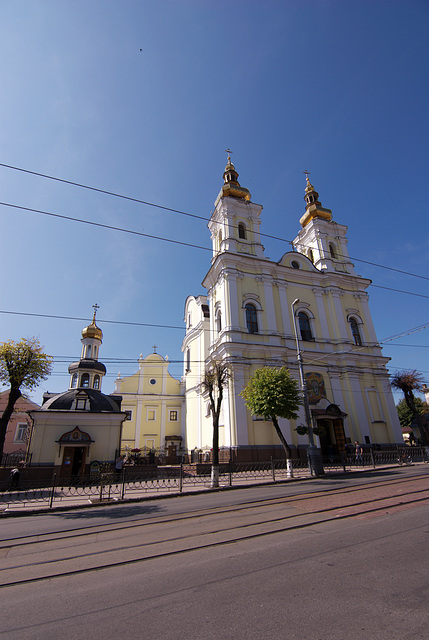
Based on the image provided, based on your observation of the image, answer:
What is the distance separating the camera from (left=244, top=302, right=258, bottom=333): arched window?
89.9ft

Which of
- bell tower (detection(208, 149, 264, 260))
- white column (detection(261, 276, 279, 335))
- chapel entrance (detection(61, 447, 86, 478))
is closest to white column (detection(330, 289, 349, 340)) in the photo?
white column (detection(261, 276, 279, 335))

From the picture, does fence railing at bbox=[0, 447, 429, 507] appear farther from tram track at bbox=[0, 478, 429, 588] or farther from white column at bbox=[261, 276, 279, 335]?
white column at bbox=[261, 276, 279, 335]

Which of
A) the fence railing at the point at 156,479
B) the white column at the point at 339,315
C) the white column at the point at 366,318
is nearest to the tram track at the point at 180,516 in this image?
the fence railing at the point at 156,479

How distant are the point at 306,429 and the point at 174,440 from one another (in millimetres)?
22983

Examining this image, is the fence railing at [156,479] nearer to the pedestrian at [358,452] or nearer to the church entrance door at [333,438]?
the pedestrian at [358,452]

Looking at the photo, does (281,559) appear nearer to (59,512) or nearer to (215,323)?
(59,512)

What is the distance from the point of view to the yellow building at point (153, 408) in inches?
1478

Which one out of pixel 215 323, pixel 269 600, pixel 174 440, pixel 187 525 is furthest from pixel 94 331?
pixel 269 600

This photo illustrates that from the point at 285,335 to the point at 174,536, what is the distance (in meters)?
22.2

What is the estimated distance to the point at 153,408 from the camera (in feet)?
129

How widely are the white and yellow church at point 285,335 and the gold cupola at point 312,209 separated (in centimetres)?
11

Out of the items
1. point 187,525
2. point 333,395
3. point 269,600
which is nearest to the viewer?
point 269,600

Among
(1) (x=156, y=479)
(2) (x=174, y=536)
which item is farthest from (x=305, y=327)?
(2) (x=174, y=536)

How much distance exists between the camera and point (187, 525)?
25.8 ft
